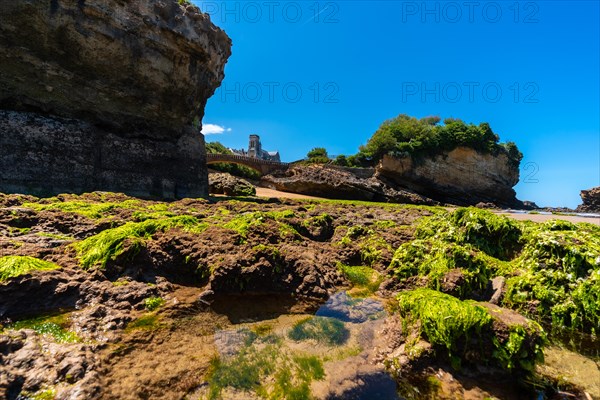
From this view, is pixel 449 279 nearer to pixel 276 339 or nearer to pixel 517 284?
pixel 517 284

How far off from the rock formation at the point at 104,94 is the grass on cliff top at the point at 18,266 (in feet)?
36.3

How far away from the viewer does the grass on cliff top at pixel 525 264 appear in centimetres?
404

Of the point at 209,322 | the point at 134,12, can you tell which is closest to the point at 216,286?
the point at 209,322

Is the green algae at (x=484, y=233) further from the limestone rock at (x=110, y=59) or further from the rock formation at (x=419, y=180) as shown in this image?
the rock formation at (x=419, y=180)

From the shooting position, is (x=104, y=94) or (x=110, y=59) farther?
(x=104, y=94)

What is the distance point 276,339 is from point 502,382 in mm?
2271

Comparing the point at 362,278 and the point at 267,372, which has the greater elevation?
the point at 362,278

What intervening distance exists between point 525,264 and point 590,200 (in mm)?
58841

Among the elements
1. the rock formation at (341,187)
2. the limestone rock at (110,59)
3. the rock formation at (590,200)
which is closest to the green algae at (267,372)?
the limestone rock at (110,59)

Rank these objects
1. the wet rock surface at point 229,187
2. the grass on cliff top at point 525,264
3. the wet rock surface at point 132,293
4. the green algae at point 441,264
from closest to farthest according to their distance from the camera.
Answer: the wet rock surface at point 132,293
the grass on cliff top at point 525,264
the green algae at point 441,264
the wet rock surface at point 229,187

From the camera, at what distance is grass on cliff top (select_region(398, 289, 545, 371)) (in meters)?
2.78

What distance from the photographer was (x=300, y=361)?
2867mm

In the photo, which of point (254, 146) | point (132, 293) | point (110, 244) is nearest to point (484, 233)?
point (132, 293)

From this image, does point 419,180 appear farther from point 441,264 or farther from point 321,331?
point 321,331
